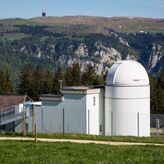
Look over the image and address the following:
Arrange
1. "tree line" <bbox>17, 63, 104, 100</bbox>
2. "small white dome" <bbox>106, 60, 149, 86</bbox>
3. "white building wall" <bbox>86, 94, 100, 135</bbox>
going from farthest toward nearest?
"tree line" <bbox>17, 63, 104, 100</bbox> < "small white dome" <bbox>106, 60, 149, 86</bbox> < "white building wall" <bbox>86, 94, 100, 135</bbox>

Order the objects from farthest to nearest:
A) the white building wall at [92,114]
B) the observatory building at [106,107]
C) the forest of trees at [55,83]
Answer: the forest of trees at [55,83]
the observatory building at [106,107]
the white building wall at [92,114]

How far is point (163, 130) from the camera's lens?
6097cm

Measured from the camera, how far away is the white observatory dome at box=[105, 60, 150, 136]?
5066 centimetres

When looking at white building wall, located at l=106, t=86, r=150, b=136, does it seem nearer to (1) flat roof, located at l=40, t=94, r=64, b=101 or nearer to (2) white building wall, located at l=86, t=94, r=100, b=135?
(2) white building wall, located at l=86, t=94, r=100, b=135

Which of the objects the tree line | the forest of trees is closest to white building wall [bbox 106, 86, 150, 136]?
the forest of trees

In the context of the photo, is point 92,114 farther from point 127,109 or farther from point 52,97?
point 52,97

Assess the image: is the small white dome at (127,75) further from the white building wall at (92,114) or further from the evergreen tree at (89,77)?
the evergreen tree at (89,77)

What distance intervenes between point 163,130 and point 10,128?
17.1m

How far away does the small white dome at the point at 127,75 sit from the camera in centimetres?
5109

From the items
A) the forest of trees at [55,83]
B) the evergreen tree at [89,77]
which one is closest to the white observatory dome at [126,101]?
the forest of trees at [55,83]

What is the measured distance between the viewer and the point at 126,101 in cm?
5109

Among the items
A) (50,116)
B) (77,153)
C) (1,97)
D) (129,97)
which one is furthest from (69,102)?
(77,153)

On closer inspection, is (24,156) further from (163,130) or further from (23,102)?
(163,130)

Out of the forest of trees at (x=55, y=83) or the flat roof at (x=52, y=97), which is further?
the forest of trees at (x=55, y=83)
